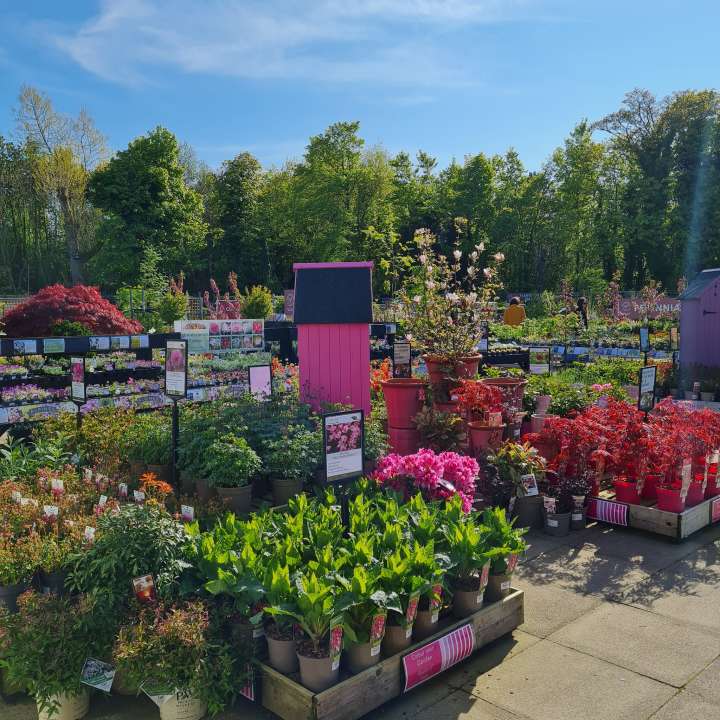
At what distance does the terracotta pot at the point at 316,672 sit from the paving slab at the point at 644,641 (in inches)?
54.6

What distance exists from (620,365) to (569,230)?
89.9 feet

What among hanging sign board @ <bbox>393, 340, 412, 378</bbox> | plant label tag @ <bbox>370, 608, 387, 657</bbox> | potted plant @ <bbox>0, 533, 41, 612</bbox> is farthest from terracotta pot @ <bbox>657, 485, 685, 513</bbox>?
potted plant @ <bbox>0, 533, 41, 612</bbox>

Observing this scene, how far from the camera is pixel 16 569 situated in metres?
3.17

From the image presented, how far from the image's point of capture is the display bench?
4809mm

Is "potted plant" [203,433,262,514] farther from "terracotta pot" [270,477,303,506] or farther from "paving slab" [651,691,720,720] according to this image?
"paving slab" [651,691,720,720]

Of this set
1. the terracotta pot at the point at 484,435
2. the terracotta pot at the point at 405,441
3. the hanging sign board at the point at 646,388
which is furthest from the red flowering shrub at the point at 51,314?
the hanging sign board at the point at 646,388

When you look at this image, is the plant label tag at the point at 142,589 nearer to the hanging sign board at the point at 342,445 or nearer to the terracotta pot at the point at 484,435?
the hanging sign board at the point at 342,445

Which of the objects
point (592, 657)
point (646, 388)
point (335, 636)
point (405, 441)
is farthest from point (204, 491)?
point (646, 388)

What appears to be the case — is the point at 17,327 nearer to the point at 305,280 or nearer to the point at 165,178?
the point at 305,280

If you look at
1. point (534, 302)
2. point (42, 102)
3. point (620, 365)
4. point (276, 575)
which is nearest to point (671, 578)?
point (276, 575)

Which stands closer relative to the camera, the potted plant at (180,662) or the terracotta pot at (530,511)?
the potted plant at (180,662)

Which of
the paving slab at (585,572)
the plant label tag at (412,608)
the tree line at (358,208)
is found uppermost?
the tree line at (358,208)

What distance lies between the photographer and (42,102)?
33.9 metres

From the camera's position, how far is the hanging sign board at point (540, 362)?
337 inches
